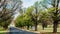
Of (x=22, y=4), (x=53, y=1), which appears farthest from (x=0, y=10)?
(x=53, y=1)

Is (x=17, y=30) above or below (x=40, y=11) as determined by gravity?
below

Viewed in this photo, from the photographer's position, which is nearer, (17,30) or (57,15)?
(57,15)

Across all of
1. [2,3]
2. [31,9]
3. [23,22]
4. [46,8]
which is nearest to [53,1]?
[46,8]

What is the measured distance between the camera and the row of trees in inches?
305

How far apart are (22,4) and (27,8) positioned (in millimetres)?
246

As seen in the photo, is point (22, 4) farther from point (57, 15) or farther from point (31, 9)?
point (57, 15)

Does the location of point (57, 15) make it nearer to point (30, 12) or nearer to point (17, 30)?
point (30, 12)

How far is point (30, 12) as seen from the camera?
7938mm

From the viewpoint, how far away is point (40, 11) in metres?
7.92

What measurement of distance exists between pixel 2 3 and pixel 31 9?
1.13m

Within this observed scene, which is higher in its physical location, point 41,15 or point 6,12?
point 6,12

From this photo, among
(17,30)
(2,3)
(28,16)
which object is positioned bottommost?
(17,30)

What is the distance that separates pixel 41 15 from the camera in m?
7.89

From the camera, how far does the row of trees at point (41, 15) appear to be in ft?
25.4
